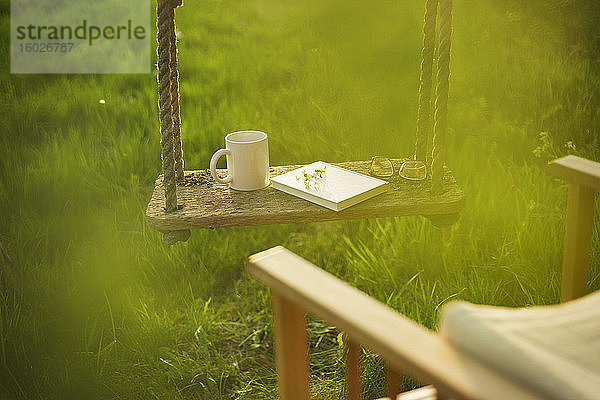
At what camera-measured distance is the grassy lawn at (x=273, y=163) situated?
→ 225cm

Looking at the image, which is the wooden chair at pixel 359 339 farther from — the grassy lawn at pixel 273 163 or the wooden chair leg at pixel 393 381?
the grassy lawn at pixel 273 163

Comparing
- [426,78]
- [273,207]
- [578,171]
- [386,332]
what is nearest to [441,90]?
[426,78]

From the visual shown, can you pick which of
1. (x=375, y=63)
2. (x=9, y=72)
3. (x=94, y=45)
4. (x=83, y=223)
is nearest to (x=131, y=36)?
(x=94, y=45)

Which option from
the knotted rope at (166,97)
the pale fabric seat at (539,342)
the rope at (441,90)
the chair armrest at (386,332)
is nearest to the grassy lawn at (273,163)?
the rope at (441,90)

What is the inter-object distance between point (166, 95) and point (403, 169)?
2.25ft

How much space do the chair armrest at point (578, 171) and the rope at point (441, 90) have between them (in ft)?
0.91

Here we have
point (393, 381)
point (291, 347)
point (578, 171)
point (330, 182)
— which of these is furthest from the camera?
point (330, 182)

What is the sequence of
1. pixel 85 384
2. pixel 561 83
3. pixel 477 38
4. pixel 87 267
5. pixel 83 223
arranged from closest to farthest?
pixel 85 384
pixel 87 267
pixel 83 223
pixel 561 83
pixel 477 38

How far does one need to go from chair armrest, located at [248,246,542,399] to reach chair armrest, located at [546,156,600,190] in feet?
2.54

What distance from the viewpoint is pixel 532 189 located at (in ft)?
9.25

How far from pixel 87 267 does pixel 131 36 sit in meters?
1.96

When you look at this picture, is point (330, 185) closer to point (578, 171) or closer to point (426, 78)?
point (426, 78)

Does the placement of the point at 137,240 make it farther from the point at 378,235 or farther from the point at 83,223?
the point at 378,235

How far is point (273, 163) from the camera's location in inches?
127
